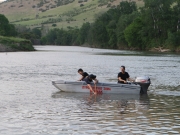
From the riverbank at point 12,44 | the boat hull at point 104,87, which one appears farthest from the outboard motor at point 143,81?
the riverbank at point 12,44

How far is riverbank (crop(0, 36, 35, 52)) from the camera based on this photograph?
97.8m

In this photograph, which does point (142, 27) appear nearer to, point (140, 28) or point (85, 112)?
point (140, 28)

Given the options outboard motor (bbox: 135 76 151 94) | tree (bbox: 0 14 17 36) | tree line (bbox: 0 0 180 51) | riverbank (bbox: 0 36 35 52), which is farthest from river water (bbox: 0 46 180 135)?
tree (bbox: 0 14 17 36)

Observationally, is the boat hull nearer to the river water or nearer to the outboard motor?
the outboard motor

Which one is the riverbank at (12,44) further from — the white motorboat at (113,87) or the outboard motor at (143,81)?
the outboard motor at (143,81)

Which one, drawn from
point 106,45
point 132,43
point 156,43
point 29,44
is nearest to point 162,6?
point 156,43

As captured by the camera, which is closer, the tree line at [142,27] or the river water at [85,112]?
the river water at [85,112]

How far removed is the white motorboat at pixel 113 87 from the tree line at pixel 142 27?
80198 millimetres

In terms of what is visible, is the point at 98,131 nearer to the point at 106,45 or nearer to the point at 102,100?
the point at 102,100

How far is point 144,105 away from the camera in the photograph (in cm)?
2203

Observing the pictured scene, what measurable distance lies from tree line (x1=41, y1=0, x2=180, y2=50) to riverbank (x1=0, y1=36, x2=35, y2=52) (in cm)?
3025

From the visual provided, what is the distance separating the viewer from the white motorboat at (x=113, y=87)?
25.4 metres

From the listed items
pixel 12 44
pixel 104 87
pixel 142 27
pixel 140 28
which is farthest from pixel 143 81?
pixel 140 28

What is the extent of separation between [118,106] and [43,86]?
984cm
